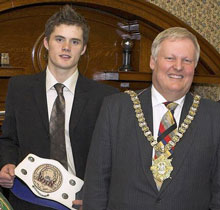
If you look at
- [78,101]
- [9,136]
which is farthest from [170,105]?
[9,136]

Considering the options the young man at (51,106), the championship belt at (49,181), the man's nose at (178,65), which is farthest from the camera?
the young man at (51,106)

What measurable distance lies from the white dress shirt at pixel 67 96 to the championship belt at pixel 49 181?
117mm

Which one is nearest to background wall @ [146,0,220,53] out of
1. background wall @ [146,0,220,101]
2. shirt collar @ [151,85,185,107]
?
background wall @ [146,0,220,101]

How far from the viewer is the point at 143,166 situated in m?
1.61

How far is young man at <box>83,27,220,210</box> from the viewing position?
63.0 inches

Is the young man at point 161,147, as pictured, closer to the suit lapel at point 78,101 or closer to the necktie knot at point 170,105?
the necktie knot at point 170,105

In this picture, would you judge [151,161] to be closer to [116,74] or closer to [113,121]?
[113,121]

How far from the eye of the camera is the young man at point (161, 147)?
1601 millimetres

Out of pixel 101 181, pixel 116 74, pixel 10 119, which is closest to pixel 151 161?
pixel 101 181

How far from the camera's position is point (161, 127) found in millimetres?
1661

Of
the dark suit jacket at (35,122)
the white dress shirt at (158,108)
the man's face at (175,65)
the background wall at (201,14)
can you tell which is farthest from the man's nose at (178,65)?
the background wall at (201,14)

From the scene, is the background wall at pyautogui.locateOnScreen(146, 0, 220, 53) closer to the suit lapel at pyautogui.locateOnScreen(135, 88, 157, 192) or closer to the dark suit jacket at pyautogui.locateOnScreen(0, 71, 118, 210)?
the dark suit jacket at pyautogui.locateOnScreen(0, 71, 118, 210)

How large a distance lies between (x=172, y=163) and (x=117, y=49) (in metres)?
2.00

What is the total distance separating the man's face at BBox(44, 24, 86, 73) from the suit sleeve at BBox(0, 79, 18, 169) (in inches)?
10.1
